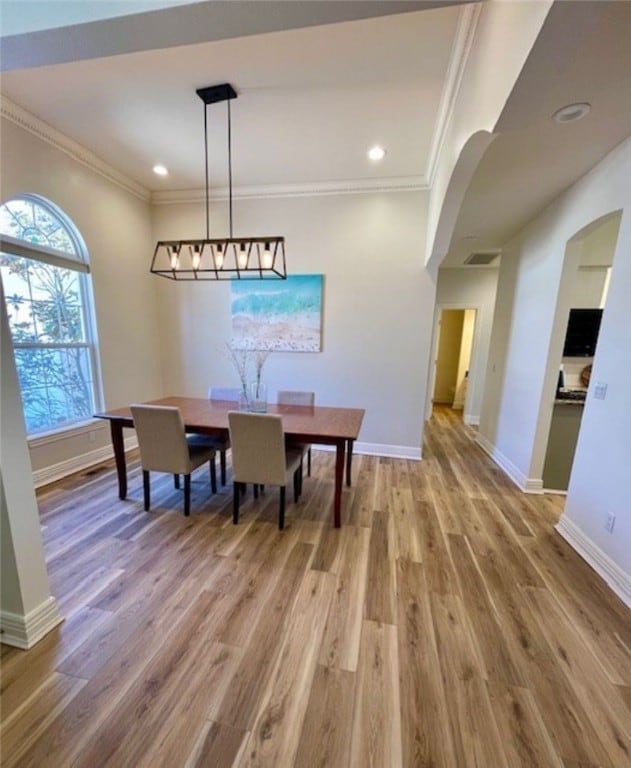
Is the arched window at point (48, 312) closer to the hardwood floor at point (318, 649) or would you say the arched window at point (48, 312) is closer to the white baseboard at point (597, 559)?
the hardwood floor at point (318, 649)

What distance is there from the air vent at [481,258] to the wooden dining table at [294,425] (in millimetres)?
3561

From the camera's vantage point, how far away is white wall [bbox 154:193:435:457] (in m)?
3.76

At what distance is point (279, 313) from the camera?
4.09 metres

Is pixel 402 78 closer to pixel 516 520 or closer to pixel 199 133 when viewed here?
pixel 199 133

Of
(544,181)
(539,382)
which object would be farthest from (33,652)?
(544,181)

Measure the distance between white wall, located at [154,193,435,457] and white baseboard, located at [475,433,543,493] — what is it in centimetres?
98

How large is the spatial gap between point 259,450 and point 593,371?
8.18 ft

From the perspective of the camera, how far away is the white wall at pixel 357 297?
3760 mm

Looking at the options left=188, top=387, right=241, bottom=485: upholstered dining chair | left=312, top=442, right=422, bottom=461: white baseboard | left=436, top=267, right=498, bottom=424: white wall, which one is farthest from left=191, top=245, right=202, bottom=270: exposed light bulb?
left=436, top=267, right=498, bottom=424: white wall

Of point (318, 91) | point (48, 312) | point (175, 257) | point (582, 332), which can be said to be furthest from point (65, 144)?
point (582, 332)

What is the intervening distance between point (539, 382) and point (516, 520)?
129 cm

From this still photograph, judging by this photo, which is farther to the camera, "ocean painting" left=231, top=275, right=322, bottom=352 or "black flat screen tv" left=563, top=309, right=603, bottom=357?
"ocean painting" left=231, top=275, right=322, bottom=352

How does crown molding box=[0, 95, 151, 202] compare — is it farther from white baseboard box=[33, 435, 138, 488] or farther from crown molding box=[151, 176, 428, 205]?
white baseboard box=[33, 435, 138, 488]

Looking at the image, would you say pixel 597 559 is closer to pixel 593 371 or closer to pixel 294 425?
pixel 593 371
